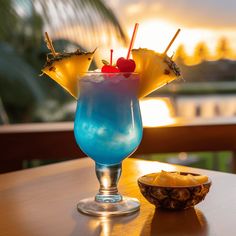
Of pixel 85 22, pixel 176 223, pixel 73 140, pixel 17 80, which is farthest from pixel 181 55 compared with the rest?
pixel 17 80

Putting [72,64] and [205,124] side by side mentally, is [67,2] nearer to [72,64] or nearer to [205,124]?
[205,124]

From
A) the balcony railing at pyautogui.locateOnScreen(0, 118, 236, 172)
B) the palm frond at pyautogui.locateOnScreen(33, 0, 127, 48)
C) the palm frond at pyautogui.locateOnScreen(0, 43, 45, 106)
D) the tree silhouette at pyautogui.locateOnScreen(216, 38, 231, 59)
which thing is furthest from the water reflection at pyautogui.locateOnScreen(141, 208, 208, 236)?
the palm frond at pyautogui.locateOnScreen(0, 43, 45, 106)

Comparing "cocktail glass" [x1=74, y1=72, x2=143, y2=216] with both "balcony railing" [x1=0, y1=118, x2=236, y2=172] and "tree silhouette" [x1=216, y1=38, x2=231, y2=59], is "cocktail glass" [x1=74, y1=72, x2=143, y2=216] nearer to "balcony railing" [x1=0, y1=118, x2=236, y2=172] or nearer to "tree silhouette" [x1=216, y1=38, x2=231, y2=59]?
"balcony railing" [x1=0, y1=118, x2=236, y2=172]

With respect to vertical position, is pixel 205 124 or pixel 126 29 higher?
pixel 126 29

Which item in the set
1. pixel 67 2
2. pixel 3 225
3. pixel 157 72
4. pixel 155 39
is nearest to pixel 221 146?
pixel 155 39

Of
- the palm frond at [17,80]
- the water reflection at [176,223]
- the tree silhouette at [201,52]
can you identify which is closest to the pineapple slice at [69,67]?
the water reflection at [176,223]

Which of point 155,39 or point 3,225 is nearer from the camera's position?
point 3,225
